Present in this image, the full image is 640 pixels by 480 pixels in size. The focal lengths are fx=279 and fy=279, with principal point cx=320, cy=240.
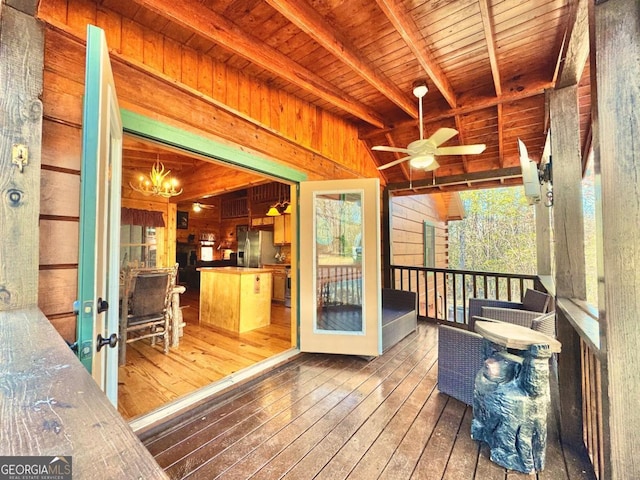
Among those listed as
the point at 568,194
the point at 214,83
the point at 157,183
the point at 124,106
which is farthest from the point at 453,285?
the point at 157,183

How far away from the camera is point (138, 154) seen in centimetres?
476

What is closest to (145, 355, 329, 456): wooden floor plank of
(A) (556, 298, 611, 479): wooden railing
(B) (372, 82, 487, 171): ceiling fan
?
(A) (556, 298, 611, 479): wooden railing

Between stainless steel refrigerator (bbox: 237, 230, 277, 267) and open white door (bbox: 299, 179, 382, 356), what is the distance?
440 cm

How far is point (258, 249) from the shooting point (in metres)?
7.48

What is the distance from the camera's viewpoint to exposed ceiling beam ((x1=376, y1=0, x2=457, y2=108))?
6.29 ft

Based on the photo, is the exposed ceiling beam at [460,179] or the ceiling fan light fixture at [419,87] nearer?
the ceiling fan light fixture at [419,87]

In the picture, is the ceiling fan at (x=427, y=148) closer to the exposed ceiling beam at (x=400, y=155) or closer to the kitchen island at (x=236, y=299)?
the exposed ceiling beam at (x=400, y=155)

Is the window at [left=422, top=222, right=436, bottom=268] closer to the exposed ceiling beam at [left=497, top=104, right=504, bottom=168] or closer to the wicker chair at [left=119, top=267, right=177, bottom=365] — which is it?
the exposed ceiling beam at [left=497, top=104, right=504, bottom=168]

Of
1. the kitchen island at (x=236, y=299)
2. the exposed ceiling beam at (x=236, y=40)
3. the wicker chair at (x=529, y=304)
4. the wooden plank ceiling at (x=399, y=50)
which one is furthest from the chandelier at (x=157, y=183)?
the wicker chair at (x=529, y=304)

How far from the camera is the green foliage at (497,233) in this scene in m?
8.11

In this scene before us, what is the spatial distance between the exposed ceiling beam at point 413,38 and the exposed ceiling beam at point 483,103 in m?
0.34

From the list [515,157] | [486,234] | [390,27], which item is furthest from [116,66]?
[486,234]

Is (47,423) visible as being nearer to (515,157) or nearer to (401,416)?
(401,416)

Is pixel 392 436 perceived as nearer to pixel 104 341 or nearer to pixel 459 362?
pixel 459 362
